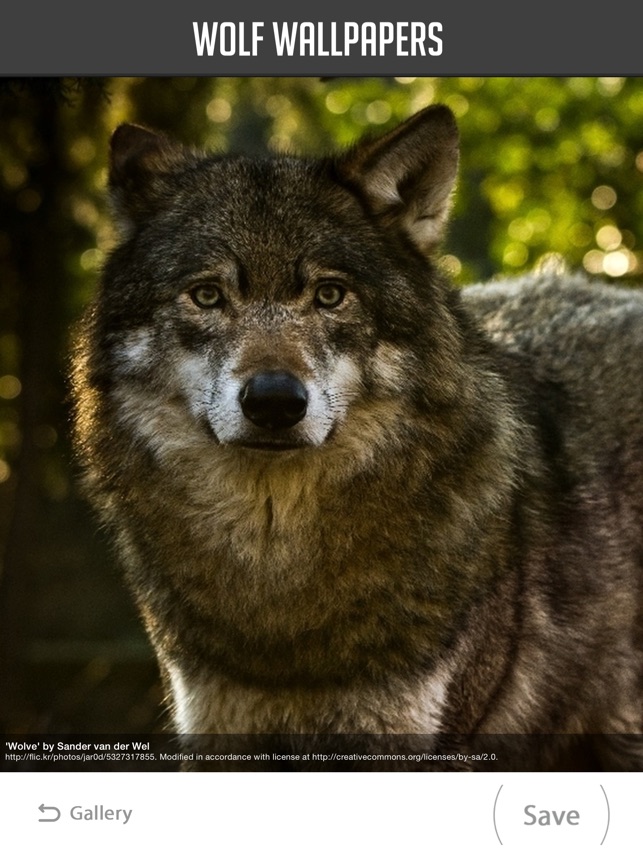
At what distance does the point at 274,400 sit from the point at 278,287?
1.60 ft

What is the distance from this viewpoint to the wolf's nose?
9.98ft

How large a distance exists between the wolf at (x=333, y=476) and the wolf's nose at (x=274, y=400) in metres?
0.11

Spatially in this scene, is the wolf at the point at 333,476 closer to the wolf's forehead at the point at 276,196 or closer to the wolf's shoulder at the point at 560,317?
the wolf's forehead at the point at 276,196

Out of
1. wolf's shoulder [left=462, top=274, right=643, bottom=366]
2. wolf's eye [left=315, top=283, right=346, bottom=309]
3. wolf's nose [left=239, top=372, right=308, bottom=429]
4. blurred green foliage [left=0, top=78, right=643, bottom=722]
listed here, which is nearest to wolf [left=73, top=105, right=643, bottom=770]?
wolf's eye [left=315, top=283, right=346, bottom=309]

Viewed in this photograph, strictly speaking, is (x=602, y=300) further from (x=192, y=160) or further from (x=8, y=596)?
(x=8, y=596)

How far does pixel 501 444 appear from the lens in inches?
147

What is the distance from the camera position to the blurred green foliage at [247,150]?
4957 millimetres

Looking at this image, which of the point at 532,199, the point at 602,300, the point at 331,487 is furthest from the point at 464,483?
the point at 532,199
